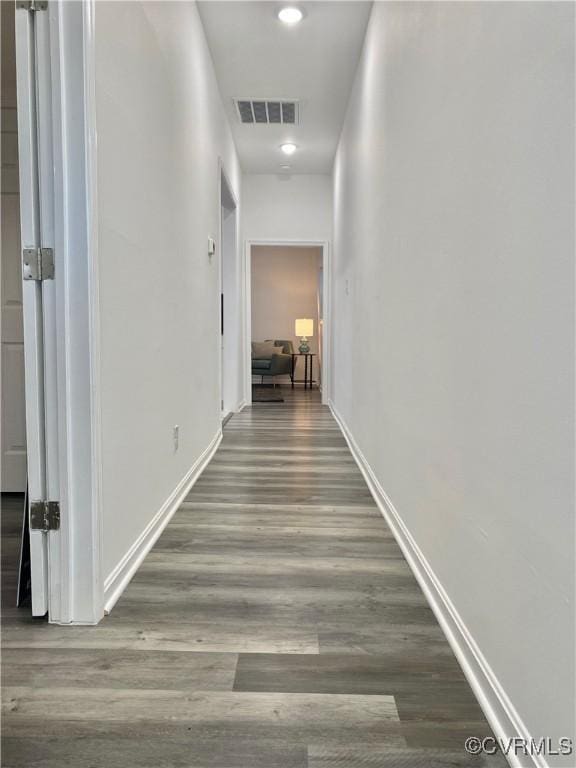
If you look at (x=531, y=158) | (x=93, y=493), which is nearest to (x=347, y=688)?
(x=93, y=493)

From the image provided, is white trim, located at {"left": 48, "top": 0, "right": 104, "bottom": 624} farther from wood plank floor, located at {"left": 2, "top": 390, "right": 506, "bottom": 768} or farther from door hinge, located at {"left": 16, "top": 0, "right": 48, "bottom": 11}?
wood plank floor, located at {"left": 2, "top": 390, "right": 506, "bottom": 768}

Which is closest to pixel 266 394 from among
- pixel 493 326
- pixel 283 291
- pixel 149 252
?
pixel 283 291

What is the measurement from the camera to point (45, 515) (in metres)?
1.54

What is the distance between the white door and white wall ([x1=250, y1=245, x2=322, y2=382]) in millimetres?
8159

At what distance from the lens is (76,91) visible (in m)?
1.46

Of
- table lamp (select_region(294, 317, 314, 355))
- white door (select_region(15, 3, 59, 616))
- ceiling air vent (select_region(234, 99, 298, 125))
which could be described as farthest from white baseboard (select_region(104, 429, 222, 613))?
table lamp (select_region(294, 317, 314, 355))

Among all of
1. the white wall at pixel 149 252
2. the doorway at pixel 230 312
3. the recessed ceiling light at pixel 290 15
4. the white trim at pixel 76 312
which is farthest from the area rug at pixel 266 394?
the white trim at pixel 76 312

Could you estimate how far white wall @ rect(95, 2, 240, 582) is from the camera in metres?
1.69

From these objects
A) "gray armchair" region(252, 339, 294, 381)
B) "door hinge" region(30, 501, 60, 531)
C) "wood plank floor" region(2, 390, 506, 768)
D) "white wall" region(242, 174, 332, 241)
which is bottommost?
"wood plank floor" region(2, 390, 506, 768)

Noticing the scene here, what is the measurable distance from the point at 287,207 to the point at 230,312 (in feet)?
5.10

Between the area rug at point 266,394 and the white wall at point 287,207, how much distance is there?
Answer: 84.7 inches

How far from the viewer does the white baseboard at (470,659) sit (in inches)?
41.5

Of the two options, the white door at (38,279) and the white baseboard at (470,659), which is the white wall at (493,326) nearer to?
the white baseboard at (470,659)

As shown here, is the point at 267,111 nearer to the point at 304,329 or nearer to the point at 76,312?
the point at 76,312
